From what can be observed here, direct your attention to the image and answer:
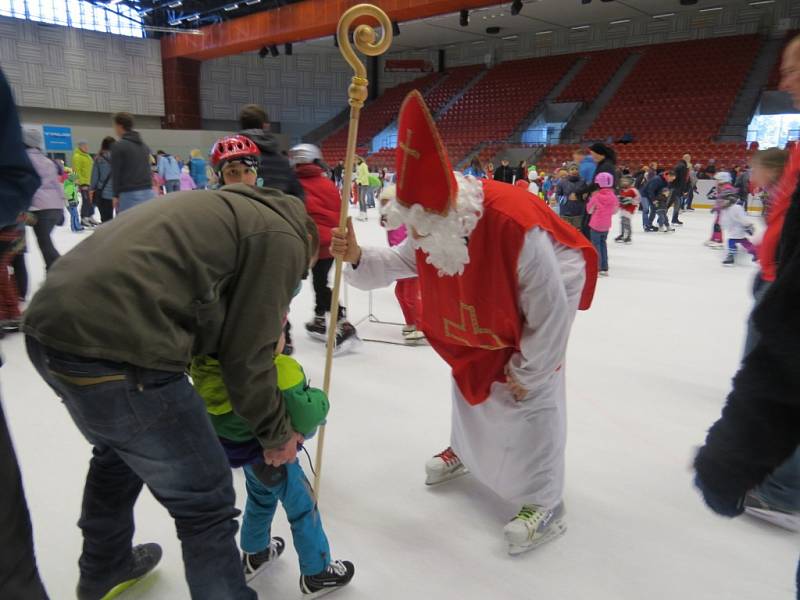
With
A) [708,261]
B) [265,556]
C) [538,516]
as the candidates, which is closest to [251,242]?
[265,556]

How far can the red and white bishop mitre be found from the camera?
4.69 feet

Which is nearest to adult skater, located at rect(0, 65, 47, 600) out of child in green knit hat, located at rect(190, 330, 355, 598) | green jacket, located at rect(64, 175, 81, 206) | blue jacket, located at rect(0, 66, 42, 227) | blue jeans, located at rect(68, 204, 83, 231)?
blue jacket, located at rect(0, 66, 42, 227)

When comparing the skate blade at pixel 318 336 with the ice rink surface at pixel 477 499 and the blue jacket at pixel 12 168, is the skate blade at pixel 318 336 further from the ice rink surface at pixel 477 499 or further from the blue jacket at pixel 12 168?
the blue jacket at pixel 12 168

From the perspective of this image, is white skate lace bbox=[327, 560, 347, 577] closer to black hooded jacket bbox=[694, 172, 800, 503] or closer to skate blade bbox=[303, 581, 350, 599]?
skate blade bbox=[303, 581, 350, 599]

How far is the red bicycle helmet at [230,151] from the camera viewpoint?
6.49ft

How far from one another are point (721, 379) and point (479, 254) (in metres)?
2.11

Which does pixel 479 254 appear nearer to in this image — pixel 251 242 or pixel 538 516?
pixel 251 242

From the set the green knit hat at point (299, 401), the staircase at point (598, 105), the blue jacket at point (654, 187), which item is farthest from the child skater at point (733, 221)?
the staircase at point (598, 105)

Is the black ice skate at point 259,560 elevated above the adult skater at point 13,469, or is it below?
below

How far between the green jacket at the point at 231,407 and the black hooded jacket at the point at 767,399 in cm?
79

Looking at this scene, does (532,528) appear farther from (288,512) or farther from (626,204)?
(626,204)

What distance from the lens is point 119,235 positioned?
Answer: 97cm

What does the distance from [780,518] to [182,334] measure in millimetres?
1874

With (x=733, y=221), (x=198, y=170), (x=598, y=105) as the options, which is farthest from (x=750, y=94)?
(x=198, y=170)
